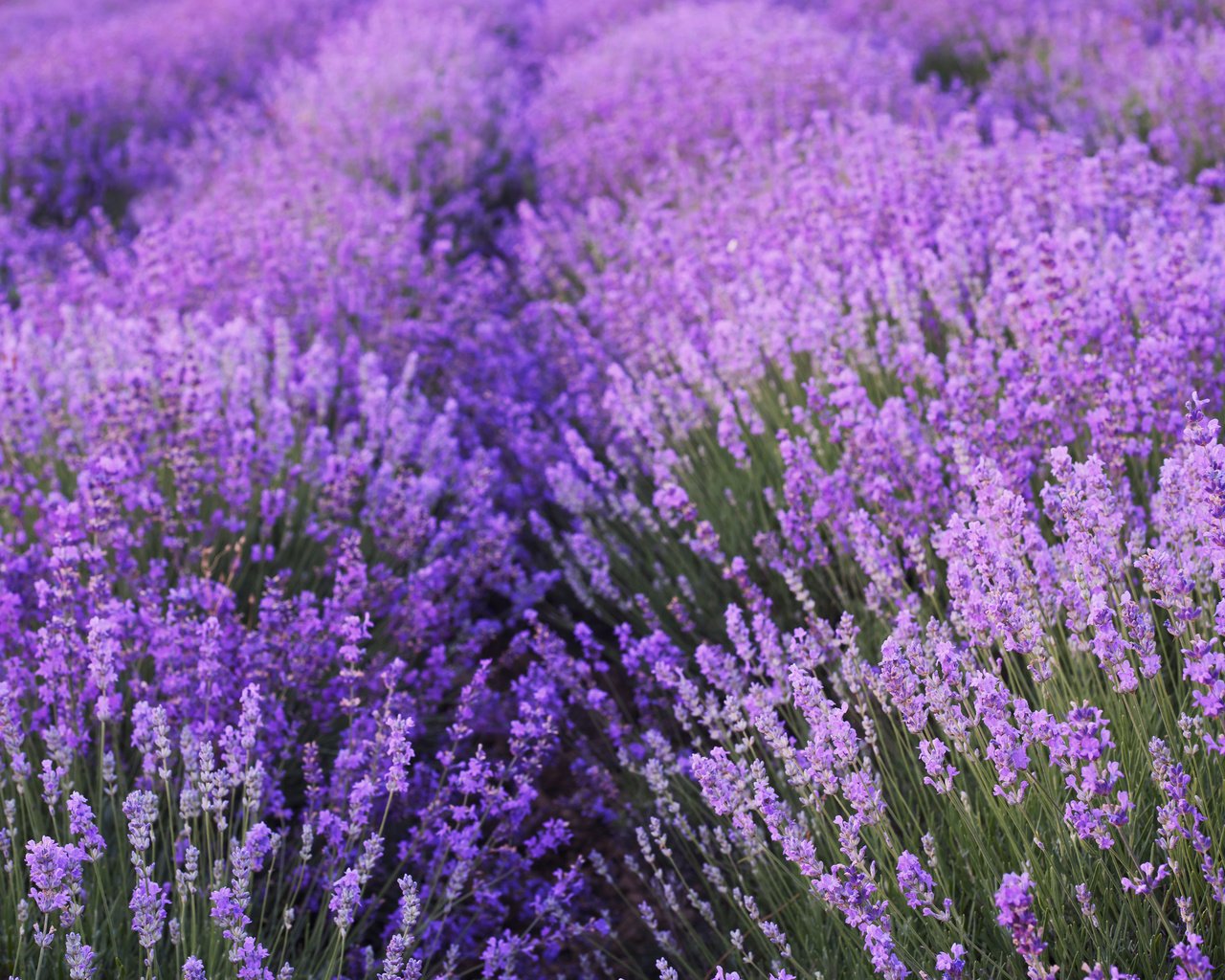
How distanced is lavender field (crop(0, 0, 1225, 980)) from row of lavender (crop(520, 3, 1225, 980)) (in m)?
0.02

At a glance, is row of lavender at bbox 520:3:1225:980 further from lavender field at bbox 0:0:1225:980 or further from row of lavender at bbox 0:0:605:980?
row of lavender at bbox 0:0:605:980

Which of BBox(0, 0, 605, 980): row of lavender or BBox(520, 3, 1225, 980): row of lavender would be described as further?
BBox(0, 0, 605, 980): row of lavender

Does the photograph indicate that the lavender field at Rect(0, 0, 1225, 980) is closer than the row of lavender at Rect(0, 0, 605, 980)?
Yes

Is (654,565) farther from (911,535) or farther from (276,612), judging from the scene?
(276,612)

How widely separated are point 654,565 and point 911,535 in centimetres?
86

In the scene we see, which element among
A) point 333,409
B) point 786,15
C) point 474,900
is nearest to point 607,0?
point 786,15

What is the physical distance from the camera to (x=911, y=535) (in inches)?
84.1

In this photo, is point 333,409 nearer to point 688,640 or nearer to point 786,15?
point 688,640

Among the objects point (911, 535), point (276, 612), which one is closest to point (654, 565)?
point (911, 535)

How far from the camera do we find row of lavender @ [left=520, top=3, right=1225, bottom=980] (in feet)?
4.67

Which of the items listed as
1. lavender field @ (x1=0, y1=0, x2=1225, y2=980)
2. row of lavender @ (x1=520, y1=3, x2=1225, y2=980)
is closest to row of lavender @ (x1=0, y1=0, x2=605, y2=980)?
lavender field @ (x1=0, y1=0, x2=1225, y2=980)

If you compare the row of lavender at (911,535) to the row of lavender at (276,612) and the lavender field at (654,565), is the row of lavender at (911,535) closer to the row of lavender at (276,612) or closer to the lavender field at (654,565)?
the lavender field at (654,565)

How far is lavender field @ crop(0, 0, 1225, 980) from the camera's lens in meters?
1.49

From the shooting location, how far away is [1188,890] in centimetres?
143
